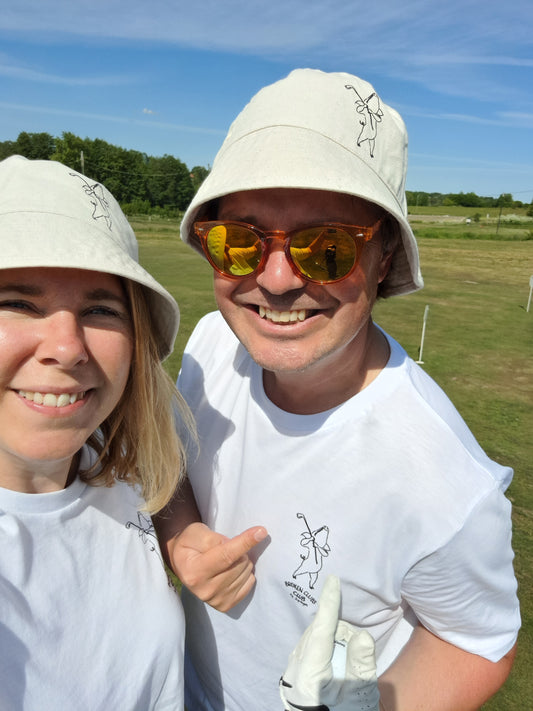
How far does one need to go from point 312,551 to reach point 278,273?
841 mm

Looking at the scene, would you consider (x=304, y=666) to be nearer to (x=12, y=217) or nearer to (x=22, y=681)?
(x=22, y=681)

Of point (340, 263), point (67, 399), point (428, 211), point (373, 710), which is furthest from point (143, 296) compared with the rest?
point (428, 211)

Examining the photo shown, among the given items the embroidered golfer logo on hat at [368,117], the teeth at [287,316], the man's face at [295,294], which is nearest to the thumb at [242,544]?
the man's face at [295,294]

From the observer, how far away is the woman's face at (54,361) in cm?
130

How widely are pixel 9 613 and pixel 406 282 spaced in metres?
1.52

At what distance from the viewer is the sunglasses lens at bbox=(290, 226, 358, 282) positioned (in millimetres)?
1497

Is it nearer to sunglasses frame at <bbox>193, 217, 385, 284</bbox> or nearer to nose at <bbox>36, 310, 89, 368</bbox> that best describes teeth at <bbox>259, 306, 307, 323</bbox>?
sunglasses frame at <bbox>193, 217, 385, 284</bbox>

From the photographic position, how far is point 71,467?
5.46 feet

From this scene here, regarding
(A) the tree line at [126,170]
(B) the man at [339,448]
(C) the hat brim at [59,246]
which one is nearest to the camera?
(C) the hat brim at [59,246]

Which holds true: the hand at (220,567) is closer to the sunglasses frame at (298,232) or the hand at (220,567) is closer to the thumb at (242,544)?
the thumb at (242,544)

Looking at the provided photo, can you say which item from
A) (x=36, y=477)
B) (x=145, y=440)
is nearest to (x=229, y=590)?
(x=145, y=440)

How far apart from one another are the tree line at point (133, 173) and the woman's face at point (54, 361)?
208ft

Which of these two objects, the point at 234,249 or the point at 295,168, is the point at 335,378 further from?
the point at 295,168

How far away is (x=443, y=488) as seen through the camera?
143cm
